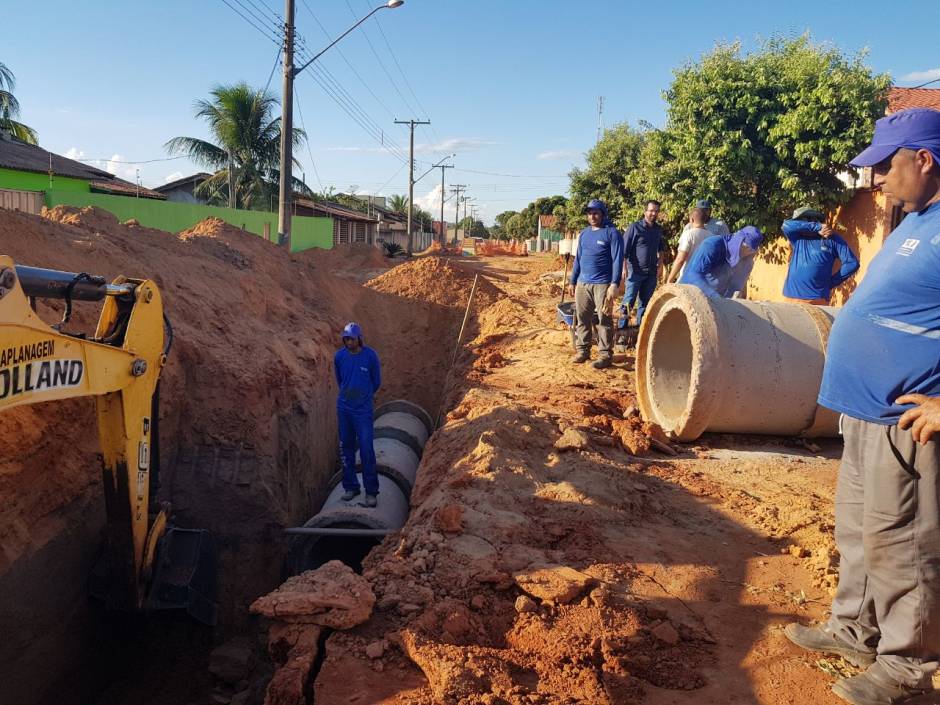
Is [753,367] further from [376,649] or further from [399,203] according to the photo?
[399,203]

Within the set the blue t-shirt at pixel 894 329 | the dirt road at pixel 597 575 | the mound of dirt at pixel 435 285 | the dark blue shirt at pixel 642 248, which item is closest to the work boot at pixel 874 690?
the dirt road at pixel 597 575

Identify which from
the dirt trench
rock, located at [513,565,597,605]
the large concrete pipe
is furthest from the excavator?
the large concrete pipe

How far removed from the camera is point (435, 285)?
15.6 metres

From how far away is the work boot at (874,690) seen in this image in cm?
265

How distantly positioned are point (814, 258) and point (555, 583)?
195 inches

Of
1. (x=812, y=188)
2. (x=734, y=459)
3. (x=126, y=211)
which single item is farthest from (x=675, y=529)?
(x=126, y=211)

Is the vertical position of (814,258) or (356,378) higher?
(814,258)

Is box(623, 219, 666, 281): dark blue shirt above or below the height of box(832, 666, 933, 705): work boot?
above

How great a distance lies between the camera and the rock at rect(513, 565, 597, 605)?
11.5 feet

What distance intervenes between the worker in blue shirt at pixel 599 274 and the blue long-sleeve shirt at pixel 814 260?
6.48 feet

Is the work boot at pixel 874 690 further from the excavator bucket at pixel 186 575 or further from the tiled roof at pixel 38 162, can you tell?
the tiled roof at pixel 38 162

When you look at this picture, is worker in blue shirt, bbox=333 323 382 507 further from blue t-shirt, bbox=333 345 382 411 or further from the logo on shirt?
the logo on shirt

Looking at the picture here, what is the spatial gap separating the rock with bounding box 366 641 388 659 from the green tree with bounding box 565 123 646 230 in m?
20.7

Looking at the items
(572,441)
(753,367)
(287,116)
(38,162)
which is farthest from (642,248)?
(38,162)
